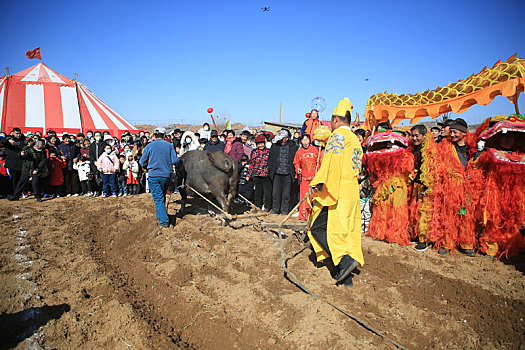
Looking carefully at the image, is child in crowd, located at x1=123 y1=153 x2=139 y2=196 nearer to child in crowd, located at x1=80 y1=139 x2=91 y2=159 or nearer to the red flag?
child in crowd, located at x1=80 y1=139 x2=91 y2=159

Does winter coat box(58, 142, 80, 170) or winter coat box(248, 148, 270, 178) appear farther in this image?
winter coat box(58, 142, 80, 170)

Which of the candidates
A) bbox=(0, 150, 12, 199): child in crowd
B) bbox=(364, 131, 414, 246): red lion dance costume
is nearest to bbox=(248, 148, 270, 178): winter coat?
bbox=(364, 131, 414, 246): red lion dance costume

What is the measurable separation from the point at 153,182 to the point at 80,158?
15.8 ft

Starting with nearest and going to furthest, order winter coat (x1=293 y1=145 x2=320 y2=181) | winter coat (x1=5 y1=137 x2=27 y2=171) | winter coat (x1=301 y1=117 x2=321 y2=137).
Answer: winter coat (x1=293 y1=145 x2=320 y2=181) < winter coat (x1=301 y1=117 x2=321 y2=137) < winter coat (x1=5 y1=137 x2=27 y2=171)

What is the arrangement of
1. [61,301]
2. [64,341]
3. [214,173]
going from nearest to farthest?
[64,341] → [61,301] → [214,173]

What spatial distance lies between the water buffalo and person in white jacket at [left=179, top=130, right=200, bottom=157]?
8.21ft

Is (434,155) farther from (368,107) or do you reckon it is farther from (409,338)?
(409,338)

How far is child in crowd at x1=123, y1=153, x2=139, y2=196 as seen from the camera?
8.21 meters

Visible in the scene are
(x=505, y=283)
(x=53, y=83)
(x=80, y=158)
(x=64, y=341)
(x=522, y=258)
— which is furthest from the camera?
(x=53, y=83)

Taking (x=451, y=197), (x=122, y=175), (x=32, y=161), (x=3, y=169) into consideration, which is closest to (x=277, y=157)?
(x=451, y=197)

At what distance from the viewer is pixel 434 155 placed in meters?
4.41

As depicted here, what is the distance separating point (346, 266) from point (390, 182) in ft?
6.51

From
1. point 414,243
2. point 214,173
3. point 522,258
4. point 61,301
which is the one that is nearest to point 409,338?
point 414,243

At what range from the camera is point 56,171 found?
863 cm
